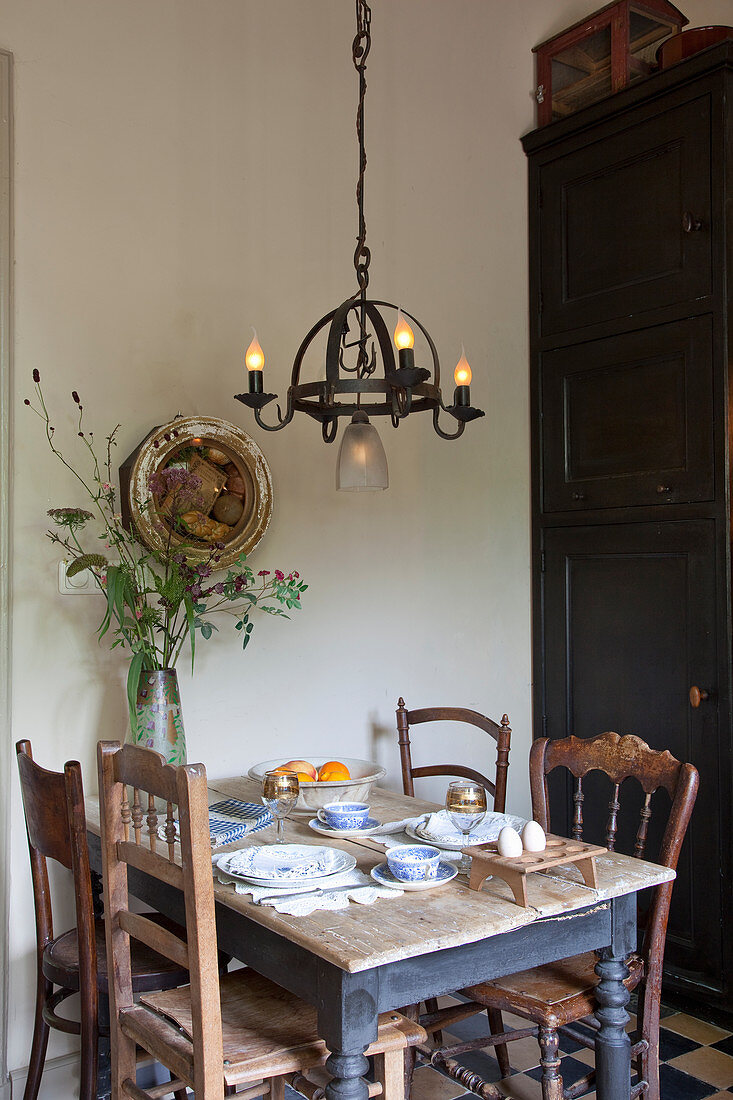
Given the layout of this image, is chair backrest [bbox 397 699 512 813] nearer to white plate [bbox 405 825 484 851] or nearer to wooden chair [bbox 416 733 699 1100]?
wooden chair [bbox 416 733 699 1100]

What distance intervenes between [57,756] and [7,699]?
192 millimetres

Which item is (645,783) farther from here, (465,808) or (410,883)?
(410,883)

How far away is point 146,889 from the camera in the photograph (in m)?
1.92

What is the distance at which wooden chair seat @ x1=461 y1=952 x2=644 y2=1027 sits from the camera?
1.76m

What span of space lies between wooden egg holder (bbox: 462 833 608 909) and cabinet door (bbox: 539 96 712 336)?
1.76 meters

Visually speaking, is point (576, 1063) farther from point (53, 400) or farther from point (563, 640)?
point (53, 400)

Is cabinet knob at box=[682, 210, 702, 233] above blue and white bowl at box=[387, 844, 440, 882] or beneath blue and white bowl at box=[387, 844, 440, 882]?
above

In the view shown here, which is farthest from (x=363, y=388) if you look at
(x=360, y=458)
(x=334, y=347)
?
(x=360, y=458)

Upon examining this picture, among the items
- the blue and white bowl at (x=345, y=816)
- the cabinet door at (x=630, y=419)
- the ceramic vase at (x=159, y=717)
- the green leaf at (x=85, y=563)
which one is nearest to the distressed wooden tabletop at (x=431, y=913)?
the blue and white bowl at (x=345, y=816)

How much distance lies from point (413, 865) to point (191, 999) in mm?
411

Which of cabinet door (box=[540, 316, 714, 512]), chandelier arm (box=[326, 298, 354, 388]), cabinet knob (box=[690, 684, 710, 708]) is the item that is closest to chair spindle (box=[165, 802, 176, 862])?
chandelier arm (box=[326, 298, 354, 388])

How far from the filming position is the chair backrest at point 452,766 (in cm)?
259

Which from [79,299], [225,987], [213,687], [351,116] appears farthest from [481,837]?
[351,116]

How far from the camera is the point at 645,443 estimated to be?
2.91 metres
